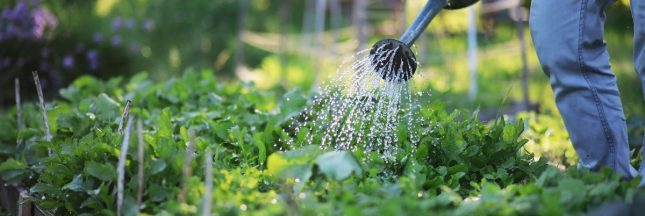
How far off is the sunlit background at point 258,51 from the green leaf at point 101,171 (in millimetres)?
1749

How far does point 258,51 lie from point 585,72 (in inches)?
295

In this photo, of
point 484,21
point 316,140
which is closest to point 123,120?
point 316,140

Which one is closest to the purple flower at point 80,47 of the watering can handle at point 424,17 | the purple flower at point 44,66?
the purple flower at point 44,66

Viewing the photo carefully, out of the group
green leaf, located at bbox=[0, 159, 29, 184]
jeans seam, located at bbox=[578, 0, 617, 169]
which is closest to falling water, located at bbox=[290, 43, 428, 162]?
jeans seam, located at bbox=[578, 0, 617, 169]

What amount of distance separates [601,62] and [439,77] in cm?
497

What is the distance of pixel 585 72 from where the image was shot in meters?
2.41

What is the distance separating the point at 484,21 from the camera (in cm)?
788

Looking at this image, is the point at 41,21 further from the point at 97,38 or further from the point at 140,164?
the point at 140,164

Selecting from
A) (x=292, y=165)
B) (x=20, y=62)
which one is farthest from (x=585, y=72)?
(x=20, y=62)

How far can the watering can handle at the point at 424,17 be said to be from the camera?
9.18 feet

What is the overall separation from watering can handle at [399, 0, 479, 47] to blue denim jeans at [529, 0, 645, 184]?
44 centimetres

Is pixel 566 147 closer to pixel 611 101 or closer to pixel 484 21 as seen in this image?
pixel 611 101

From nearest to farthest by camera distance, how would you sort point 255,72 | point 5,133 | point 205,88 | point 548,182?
point 548,182 < point 5,133 < point 205,88 < point 255,72

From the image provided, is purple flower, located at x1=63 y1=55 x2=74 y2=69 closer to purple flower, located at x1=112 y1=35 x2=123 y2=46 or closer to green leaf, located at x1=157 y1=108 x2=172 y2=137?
purple flower, located at x1=112 y1=35 x2=123 y2=46
